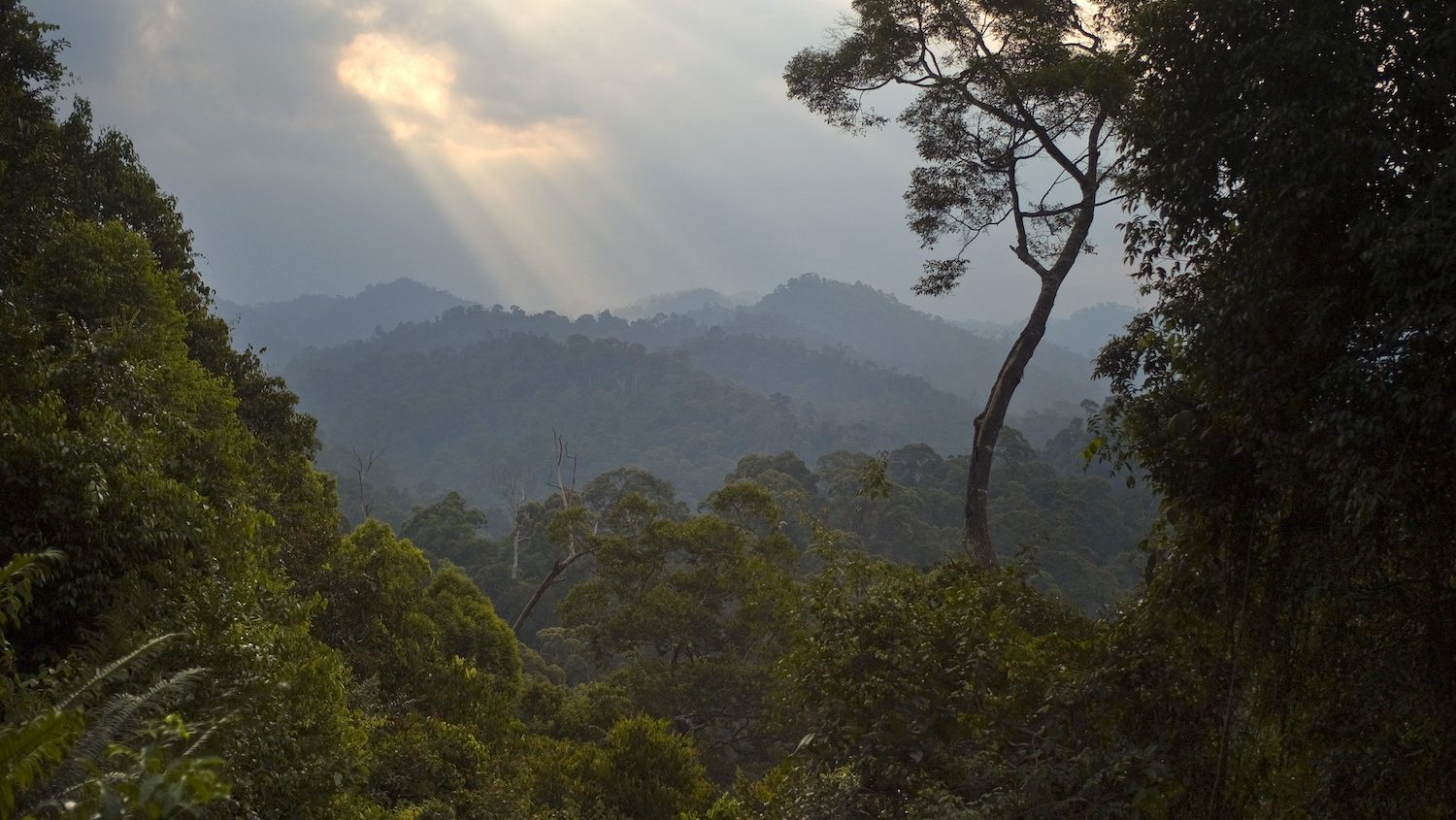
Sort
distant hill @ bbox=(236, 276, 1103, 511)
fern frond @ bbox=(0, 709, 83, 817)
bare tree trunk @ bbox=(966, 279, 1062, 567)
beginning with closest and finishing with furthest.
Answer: fern frond @ bbox=(0, 709, 83, 817), bare tree trunk @ bbox=(966, 279, 1062, 567), distant hill @ bbox=(236, 276, 1103, 511)

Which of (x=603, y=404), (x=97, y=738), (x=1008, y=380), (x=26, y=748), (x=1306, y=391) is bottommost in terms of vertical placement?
(x=97, y=738)

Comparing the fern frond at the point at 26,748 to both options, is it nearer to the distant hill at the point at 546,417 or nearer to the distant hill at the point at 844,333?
the distant hill at the point at 546,417

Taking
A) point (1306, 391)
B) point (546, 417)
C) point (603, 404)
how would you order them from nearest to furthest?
point (1306, 391)
point (603, 404)
point (546, 417)

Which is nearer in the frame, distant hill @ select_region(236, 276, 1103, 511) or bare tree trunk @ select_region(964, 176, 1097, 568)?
bare tree trunk @ select_region(964, 176, 1097, 568)

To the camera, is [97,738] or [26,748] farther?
[97,738]

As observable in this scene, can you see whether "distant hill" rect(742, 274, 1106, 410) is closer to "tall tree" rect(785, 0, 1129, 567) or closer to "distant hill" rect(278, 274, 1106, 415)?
"distant hill" rect(278, 274, 1106, 415)

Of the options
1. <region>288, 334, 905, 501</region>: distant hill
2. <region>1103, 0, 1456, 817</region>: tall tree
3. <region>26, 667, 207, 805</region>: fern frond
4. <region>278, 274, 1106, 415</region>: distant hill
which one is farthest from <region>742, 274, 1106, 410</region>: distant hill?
<region>26, 667, 207, 805</region>: fern frond

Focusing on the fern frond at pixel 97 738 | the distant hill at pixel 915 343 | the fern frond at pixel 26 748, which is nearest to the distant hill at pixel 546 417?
the distant hill at pixel 915 343

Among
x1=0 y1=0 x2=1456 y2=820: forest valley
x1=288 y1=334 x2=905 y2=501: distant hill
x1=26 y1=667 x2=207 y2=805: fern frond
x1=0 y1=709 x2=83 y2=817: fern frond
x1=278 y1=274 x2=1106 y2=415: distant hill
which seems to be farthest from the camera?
x1=278 y1=274 x2=1106 y2=415: distant hill

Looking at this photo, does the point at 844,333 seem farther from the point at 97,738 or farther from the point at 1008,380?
the point at 97,738

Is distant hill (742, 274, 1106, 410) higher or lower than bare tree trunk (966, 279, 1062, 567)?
higher

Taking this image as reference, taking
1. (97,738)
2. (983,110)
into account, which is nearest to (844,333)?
(983,110)

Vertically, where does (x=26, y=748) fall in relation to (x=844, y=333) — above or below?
below

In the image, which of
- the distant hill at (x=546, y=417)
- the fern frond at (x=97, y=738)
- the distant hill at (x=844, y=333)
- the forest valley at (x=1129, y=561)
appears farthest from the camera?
the distant hill at (x=844, y=333)
